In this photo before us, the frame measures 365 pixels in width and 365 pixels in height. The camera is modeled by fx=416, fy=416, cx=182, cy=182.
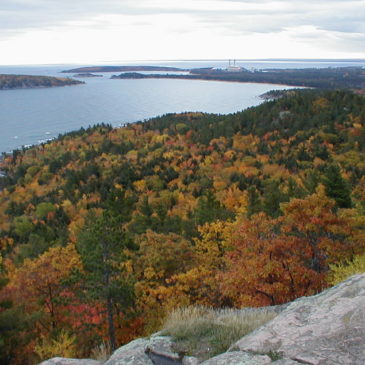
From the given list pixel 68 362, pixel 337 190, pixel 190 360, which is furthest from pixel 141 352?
pixel 337 190

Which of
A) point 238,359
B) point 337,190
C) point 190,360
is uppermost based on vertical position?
point 238,359

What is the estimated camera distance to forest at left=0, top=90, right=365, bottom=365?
66.9ft

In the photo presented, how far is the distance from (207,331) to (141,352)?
Result: 5.31ft

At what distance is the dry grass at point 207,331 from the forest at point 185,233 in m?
8.70

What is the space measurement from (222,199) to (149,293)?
156ft

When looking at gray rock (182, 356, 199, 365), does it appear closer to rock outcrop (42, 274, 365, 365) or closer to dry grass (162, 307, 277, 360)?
rock outcrop (42, 274, 365, 365)

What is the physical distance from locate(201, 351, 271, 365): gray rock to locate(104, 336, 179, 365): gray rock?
129cm

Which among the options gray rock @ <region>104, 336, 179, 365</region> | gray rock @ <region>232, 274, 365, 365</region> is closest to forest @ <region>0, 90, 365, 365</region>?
gray rock @ <region>232, 274, 365, 365</region>

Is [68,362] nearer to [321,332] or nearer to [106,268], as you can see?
[321,332]

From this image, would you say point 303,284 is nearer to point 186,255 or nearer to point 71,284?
point 186,255

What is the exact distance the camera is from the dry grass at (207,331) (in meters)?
9.11

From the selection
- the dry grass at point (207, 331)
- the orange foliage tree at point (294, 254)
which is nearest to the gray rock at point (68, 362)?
the dry grass at point (207, 331)

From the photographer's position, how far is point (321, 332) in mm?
7852

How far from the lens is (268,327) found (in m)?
8.69
